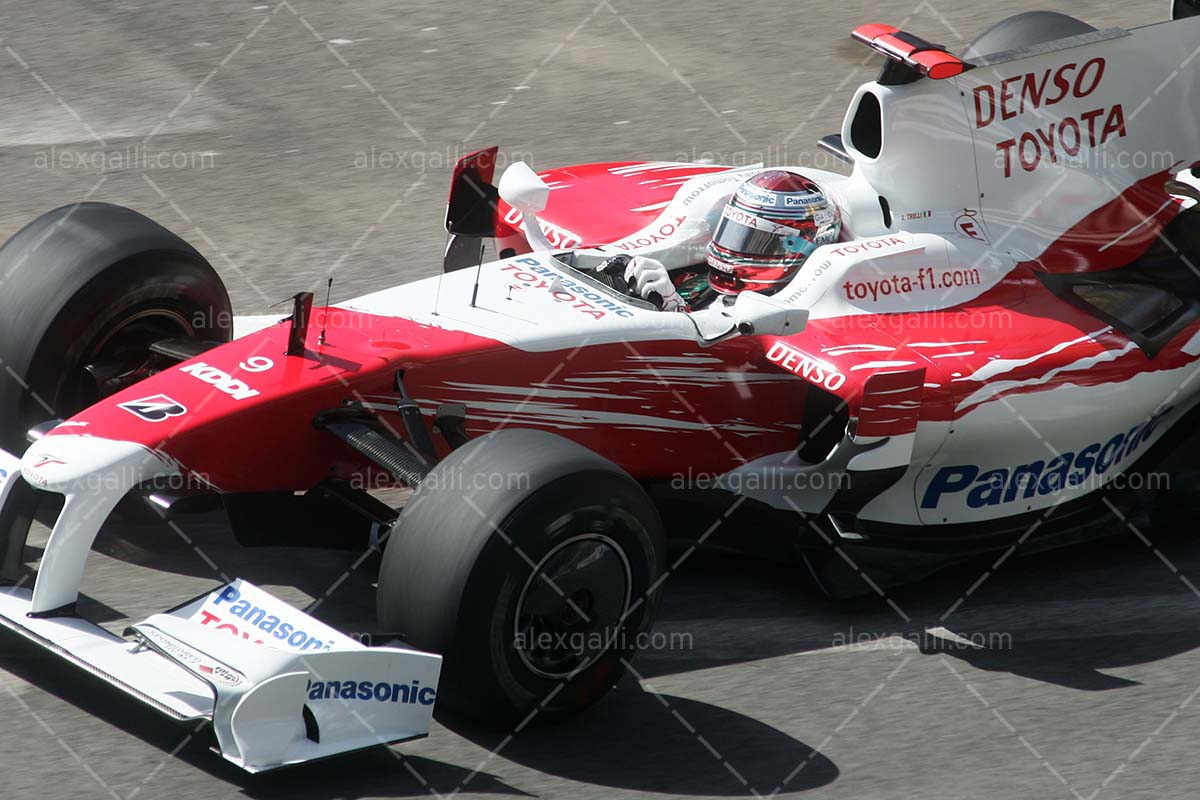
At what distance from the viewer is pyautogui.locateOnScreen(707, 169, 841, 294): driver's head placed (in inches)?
237

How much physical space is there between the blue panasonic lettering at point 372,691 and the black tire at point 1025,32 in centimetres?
504

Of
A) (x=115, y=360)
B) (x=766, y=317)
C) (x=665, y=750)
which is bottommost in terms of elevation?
(x=665, y=750)

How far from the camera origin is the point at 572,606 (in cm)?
471

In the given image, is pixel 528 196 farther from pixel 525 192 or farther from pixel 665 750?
pixel 665 750

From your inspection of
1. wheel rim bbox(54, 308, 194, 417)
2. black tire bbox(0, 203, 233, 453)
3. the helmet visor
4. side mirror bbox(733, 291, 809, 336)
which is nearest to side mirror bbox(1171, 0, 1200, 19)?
the helmet visor

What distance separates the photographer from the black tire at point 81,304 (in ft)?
18.9

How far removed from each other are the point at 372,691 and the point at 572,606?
64 cm

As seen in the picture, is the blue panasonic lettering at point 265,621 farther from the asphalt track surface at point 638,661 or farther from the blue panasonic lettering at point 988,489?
the blue panasonic lettering at point 988,489

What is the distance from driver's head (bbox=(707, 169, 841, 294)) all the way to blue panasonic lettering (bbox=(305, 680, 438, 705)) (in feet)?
7.31

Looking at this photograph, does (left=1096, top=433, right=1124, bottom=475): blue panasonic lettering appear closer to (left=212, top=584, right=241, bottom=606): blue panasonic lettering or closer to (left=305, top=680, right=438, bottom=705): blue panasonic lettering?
(left=305, top=680, right=438, bottom=705): blue panasonic lettering

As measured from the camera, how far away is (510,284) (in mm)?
5730

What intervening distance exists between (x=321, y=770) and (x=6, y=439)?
200cm

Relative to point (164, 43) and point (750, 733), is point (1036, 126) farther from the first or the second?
point (164, 43)

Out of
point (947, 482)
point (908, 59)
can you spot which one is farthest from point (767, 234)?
point (947, 482)
